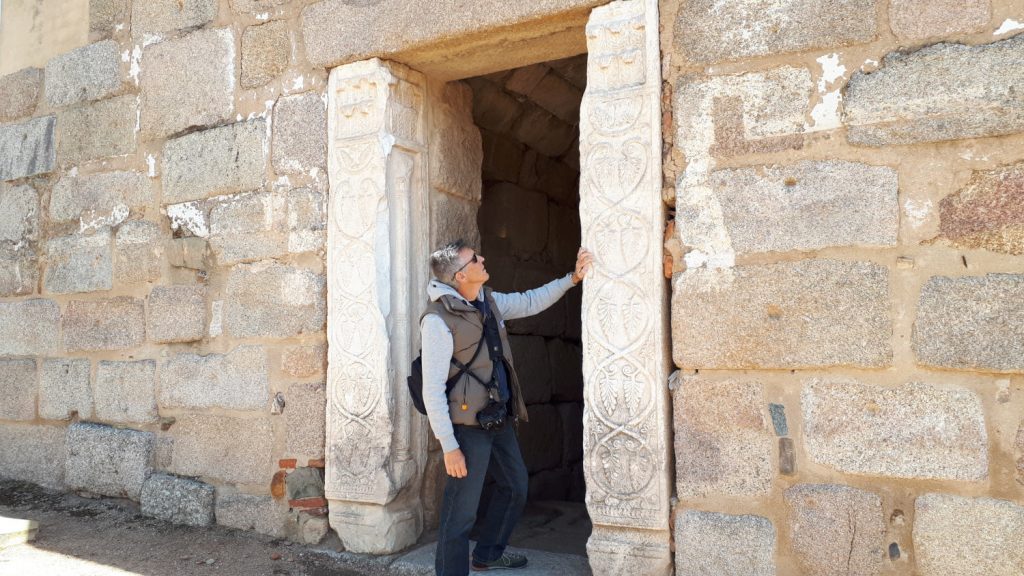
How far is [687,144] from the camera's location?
292 centimetres

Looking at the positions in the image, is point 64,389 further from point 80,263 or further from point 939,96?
point 939,96

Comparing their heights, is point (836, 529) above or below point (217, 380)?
below

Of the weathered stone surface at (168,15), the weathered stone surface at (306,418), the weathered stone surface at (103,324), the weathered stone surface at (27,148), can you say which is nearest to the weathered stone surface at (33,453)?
the weathered stone surface at (103,324)

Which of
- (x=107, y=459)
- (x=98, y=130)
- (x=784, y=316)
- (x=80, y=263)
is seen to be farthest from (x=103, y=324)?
(x=784, y=316)

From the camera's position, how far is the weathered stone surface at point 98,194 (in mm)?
4316

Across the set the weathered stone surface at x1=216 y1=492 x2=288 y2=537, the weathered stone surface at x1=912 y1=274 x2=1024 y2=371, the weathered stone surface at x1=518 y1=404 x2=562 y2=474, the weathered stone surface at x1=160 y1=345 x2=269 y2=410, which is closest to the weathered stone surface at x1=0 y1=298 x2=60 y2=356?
the weathered stone surface at x1=160 y1=345 x2=269 y2=410

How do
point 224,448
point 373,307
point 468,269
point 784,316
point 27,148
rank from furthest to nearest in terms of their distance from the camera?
point 27,148, point 224,448, point 373,307, point 468,269, point 784,316

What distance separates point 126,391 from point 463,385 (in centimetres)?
223

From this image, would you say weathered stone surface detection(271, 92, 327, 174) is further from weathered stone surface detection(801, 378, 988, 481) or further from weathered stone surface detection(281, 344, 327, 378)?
weathered stone surface detection(801, 378, 988, 481)

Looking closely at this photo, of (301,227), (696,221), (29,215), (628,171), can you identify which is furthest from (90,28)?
(696,221)

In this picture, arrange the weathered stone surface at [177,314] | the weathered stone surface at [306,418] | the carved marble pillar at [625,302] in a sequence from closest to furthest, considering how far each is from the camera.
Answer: the carved marble pillar at [625,302]
the weathered stone surface at [306,418]
the weathered stone surface at [177,314]

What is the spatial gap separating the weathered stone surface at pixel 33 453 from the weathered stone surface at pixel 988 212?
4424 millimetres

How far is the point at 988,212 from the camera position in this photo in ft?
8.17

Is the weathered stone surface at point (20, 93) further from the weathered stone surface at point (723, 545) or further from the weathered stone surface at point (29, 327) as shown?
the weathered stone surface at point (723, 545)
